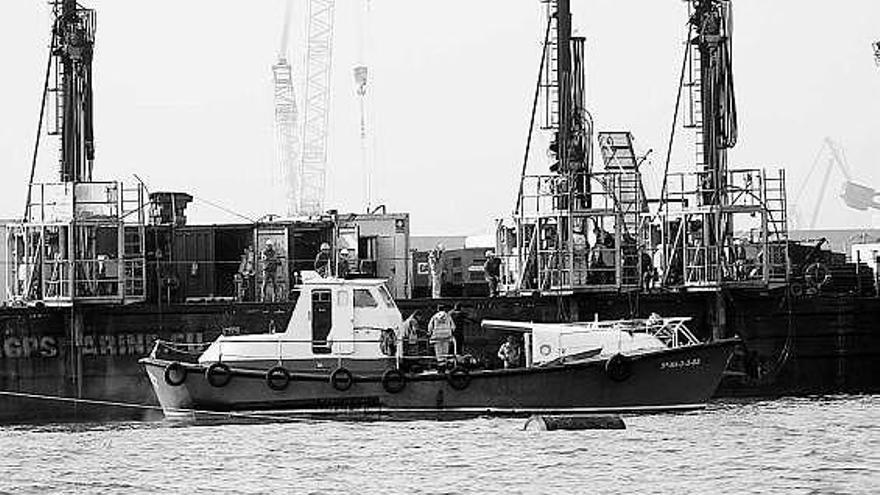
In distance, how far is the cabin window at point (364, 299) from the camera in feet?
187

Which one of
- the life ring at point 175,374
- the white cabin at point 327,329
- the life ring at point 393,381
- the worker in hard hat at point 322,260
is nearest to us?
the life ring at point 393,381

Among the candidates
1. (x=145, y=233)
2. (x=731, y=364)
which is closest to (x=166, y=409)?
(x=145, y=233)

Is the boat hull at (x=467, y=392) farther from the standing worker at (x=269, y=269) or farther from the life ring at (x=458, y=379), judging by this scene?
the standing worker at (x=269, y=269)

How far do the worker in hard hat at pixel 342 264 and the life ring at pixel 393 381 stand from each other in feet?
26.4

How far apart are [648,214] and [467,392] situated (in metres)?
14.2

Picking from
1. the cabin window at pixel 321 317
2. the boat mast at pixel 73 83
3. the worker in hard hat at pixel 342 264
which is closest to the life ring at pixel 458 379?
the cabin window at pixel 321 317

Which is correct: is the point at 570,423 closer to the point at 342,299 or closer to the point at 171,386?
the point at 342,299

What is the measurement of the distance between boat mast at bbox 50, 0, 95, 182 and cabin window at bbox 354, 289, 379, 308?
1130cm

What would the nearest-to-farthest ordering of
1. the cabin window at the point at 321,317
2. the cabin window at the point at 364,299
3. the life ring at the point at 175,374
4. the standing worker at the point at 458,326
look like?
the life ring at the point at 175,374, the cabin window at the point at 321,317, the cabin window at the point at 364,299, the standing worker at the point at 458,326

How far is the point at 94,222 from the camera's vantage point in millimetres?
62375

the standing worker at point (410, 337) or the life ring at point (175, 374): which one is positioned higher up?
the standing worker at point (410, 337)

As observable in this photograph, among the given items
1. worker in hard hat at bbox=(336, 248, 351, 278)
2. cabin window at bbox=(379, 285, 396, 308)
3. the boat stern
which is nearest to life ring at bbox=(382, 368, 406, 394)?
cabin window at bbox=(379, 285, 396, 308)

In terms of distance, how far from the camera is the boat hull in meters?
55.0

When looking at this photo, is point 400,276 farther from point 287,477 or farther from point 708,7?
point 287,477
